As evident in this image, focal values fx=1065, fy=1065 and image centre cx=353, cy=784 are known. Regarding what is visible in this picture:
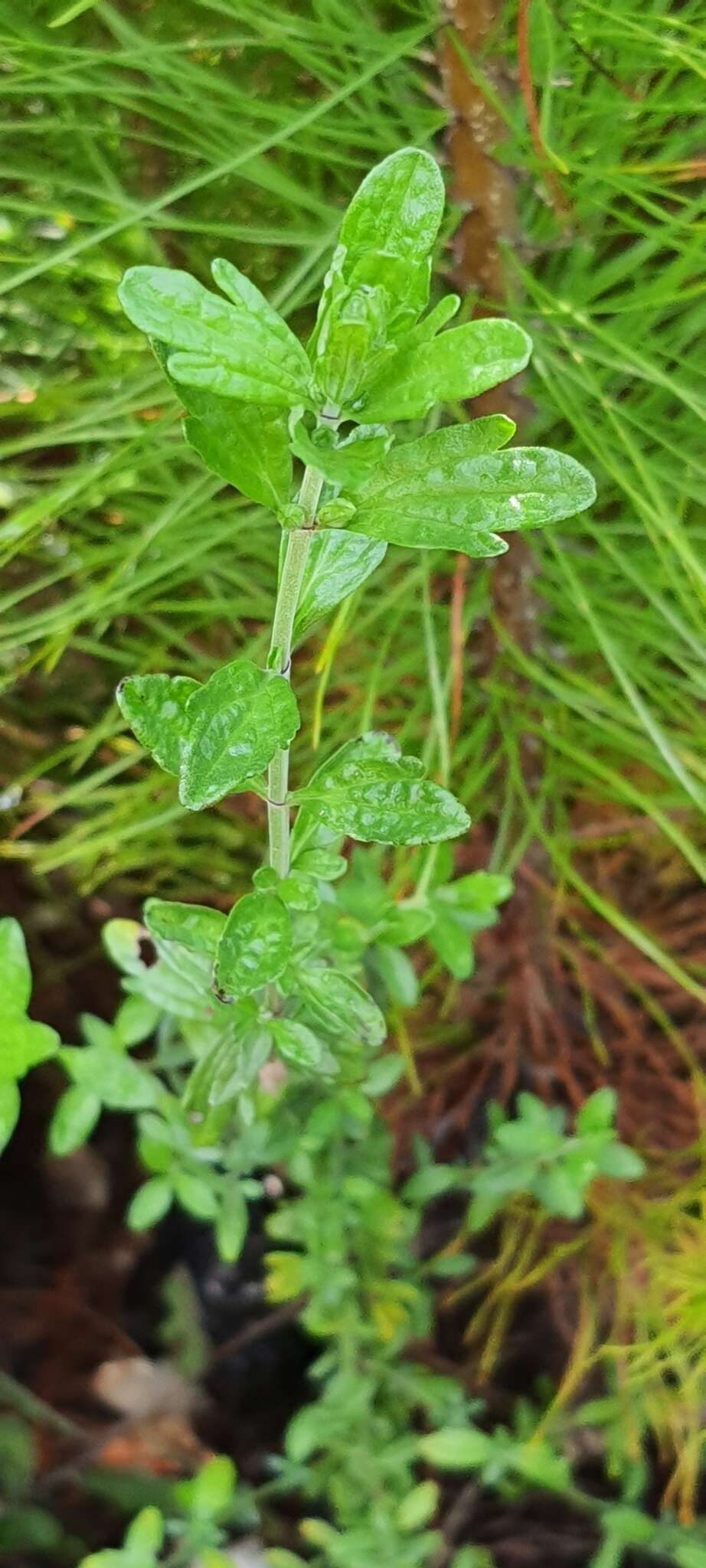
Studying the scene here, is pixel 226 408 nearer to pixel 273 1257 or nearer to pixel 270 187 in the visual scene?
pixel 270 187

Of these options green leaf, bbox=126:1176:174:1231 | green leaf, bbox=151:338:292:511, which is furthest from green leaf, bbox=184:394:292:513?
green leaf, bbox=126:1176:174:1231

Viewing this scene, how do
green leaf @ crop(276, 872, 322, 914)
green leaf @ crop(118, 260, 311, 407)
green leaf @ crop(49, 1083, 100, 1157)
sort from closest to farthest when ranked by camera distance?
green leaf @ crop(118, 260, 311, 407) < green leaf @ crop(276, 872, 322, 914) < green leaf @ crop(49, 1083, 100, 1157)

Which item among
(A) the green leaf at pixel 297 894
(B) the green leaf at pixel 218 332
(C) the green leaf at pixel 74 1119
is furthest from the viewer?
(C) the green leaf at pixel 74 1119

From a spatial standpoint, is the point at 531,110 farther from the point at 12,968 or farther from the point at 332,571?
the point at 12,968

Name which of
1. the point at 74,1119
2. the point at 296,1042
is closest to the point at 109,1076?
the point at 74,1119

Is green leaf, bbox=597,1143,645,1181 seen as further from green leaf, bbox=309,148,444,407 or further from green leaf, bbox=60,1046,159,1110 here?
green leaf, bbox=309,148,444,407

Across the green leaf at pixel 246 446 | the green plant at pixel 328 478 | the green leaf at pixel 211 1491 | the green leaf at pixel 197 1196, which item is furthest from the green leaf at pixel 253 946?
the green leaf at pixel 211 1491

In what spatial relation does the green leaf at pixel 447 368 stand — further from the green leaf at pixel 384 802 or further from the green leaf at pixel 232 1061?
the green leaf at pixel 232 1061
